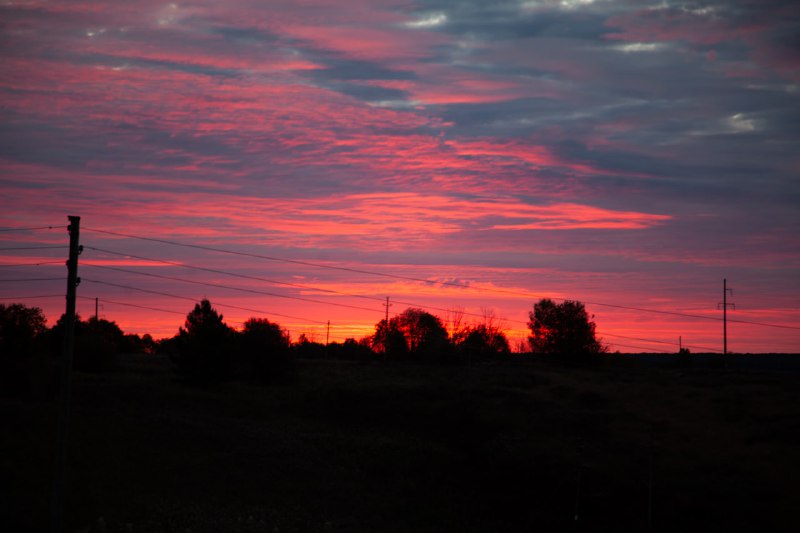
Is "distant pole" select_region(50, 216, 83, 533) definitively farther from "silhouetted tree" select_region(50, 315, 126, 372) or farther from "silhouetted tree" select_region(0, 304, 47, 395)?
"silhouetted tree" select_region(50, 315, 126, 372)

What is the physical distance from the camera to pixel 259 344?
297 ft

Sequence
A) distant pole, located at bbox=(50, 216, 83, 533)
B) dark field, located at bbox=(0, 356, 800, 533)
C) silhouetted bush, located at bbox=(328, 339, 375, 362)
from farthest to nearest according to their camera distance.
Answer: silhouetted bush, located at bbox=(328, 339, 375, 362) < dark field, located at bbox=(0, 356, 800, 533) < distant pole, located at bbox=(50, 216, 83, 533)

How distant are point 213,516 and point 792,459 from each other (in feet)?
113

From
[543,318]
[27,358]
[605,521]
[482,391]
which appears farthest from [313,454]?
[543,318]

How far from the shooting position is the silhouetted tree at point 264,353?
88.5 meters

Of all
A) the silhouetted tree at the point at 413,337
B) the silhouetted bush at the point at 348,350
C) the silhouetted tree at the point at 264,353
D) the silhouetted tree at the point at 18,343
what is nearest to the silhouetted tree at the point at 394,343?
the silhouetted tree at the point at 413,337

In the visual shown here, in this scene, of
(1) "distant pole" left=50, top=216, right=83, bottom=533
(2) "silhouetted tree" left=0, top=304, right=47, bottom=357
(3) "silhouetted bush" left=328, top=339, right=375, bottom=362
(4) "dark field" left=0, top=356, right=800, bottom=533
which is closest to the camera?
(1) "distant pole" left=50, top=216, right=83, bottom=533

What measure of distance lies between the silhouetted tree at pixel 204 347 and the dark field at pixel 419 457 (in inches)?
119

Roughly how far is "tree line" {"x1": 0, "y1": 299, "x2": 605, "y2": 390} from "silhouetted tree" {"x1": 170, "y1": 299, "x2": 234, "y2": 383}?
109 millimetres

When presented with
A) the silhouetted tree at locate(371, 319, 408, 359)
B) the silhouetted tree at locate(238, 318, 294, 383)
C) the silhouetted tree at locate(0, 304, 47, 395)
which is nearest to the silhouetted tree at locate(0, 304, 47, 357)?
the silhouetted tree at locate(0, 304, 47, 395)

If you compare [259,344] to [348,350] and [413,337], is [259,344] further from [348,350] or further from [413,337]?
[348,350]

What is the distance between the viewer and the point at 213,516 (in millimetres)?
33469

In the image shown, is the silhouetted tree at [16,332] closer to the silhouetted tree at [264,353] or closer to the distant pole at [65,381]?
the silhouetted tree at [264,353]

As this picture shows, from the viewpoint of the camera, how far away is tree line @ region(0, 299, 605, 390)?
74.3 meters
